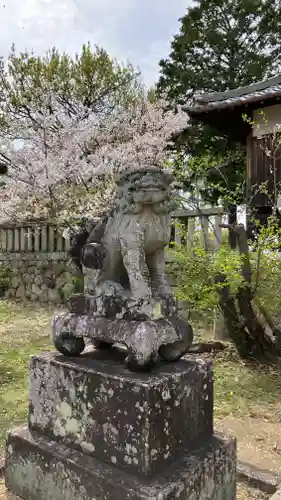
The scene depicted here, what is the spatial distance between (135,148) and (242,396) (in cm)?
765

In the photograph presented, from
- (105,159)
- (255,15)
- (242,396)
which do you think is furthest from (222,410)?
(255,15)

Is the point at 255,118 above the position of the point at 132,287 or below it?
above

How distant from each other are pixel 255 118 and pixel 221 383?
6.40 meters

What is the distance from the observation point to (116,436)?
168cm

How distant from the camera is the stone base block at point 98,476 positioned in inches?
62.4

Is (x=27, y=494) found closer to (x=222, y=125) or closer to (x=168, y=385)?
(x=168, y=385)

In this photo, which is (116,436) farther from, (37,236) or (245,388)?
(37,236)

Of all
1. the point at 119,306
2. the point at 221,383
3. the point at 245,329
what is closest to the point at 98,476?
the point at 119,306

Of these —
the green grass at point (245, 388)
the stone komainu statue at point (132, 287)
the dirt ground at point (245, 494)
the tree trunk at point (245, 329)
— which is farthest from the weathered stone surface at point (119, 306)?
the tree trunk at point (245, 329)

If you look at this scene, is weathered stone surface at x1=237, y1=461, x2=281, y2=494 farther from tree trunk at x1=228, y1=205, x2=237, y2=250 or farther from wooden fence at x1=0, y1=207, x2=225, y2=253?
wooden fence at x1=0, y1=207, x2=225, y2=253

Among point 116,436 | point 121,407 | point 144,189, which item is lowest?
point 116,436

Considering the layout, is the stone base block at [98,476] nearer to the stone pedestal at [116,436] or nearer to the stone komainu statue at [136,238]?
the stone pedestal at [116,436]

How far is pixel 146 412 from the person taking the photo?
159cm

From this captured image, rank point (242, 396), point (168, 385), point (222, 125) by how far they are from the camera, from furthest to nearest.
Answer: point (222, 125), point (242, 396), point (168, 385)
